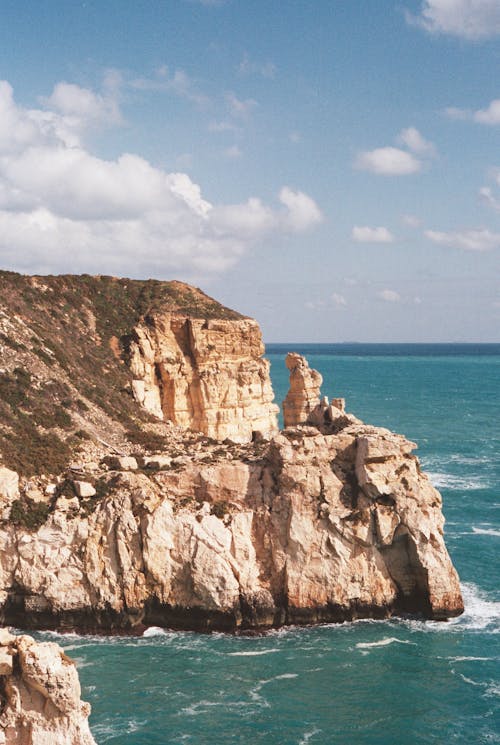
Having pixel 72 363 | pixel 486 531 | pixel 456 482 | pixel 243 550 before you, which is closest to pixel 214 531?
pixel 243 550

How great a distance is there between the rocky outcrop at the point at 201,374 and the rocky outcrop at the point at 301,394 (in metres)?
3.20

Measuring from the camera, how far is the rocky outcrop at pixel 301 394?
67438 mm

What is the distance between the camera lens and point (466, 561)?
156 ft

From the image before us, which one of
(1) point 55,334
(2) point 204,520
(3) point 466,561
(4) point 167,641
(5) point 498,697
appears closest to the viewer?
(5) point 498,697

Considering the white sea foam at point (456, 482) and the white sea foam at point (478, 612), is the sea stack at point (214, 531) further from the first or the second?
the white sea foam at point (456, 482)

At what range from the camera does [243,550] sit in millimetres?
39875

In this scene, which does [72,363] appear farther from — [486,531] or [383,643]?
[383,643]

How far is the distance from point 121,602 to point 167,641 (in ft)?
10.1

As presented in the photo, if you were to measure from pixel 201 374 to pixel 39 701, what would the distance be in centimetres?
4396

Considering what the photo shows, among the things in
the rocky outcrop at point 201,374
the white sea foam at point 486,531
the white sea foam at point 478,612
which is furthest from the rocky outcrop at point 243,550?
the rocky outcrop at point 201,374

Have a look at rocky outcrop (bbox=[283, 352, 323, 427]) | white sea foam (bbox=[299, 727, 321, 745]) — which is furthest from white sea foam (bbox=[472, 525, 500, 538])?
white sea foam (bbox=[299, 727, 321, 745])

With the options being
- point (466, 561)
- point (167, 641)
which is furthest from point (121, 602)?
point (466, 561)

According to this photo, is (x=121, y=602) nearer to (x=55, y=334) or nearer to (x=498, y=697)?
(x=498, y=697)

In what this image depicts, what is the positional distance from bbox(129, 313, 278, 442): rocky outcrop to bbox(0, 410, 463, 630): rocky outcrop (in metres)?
20.7
